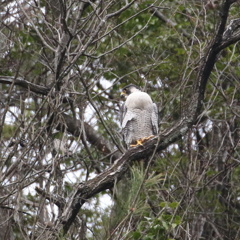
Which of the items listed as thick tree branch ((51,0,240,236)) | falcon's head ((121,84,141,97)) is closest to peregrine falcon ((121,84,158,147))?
falcon's head ((121,84,141,97))

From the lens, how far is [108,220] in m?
4.19

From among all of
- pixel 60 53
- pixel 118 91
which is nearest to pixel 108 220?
pixel 60 53

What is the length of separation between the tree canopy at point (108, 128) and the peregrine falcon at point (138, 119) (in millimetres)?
166

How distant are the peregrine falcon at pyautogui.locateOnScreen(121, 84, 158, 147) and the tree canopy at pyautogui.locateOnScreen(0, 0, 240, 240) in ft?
0.55

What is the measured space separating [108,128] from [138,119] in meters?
0.93

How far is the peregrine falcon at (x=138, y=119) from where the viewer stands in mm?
7023

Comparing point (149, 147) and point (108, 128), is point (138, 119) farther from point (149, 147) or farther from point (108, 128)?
point (149, 147)

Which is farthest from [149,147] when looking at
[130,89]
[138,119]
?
[130,89]

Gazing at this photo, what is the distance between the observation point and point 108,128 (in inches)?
248

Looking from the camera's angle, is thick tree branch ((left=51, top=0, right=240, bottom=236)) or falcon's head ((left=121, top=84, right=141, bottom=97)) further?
falcon's head ((left=121, top=84, right=141, bottom=97))

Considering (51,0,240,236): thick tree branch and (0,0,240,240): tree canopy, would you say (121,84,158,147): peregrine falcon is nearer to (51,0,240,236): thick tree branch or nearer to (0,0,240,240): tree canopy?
(0,0,240,240): tree canopy

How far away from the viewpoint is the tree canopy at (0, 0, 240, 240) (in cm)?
470

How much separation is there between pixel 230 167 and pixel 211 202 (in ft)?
2.35

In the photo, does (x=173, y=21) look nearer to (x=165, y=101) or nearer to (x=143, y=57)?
(x=143, y=57)
